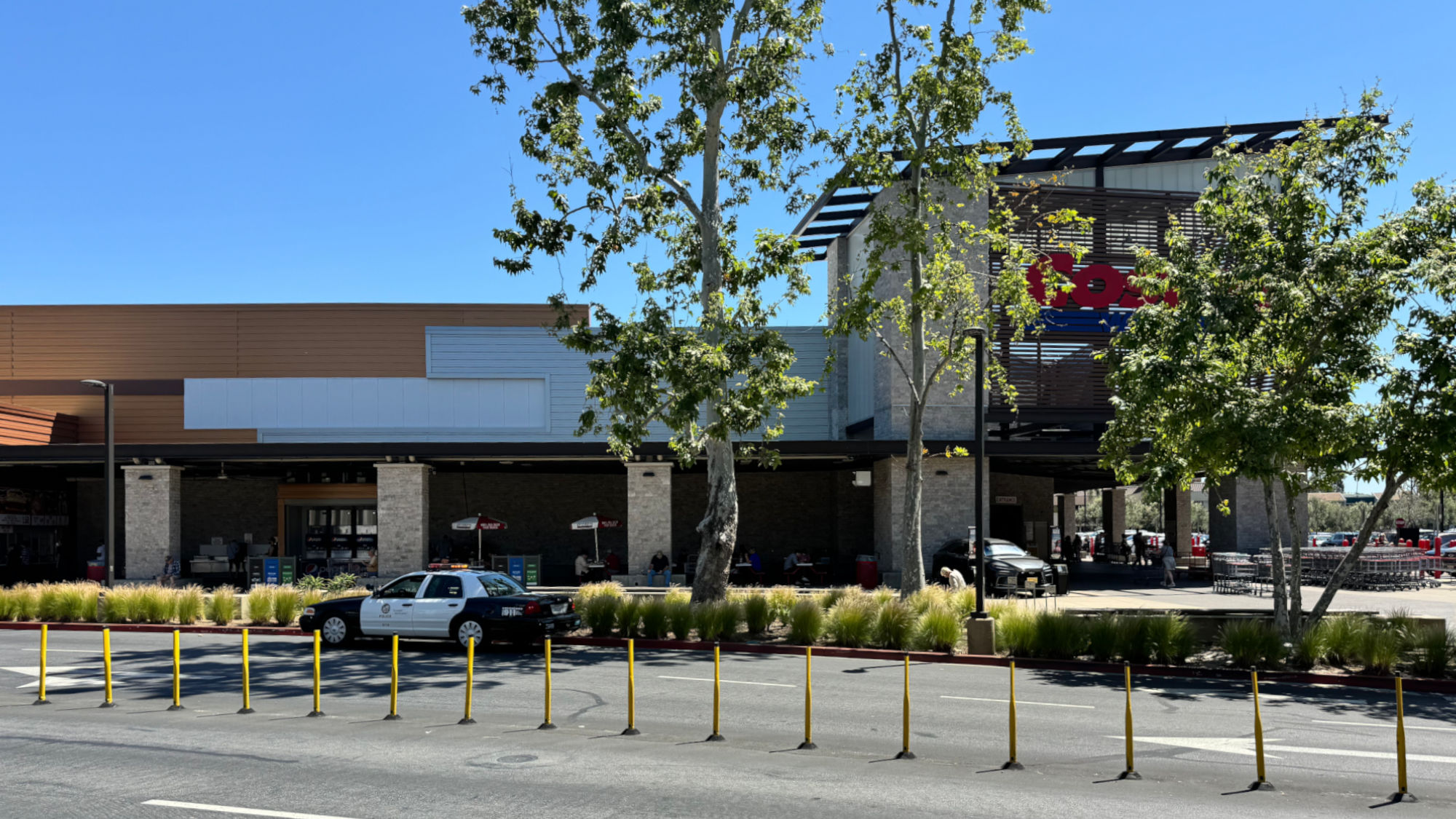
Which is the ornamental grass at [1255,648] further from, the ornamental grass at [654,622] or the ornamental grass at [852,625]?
the ornamental grass at [654,622]

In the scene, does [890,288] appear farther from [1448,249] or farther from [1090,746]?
[1090,746]

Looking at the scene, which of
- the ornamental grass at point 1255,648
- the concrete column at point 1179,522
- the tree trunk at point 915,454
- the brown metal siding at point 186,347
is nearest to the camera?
the ornamental grass at point 1255,648

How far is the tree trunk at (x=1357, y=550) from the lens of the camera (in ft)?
55.7

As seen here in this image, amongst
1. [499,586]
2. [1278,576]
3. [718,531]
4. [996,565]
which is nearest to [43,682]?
[499,586]

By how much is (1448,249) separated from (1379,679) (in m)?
6.53

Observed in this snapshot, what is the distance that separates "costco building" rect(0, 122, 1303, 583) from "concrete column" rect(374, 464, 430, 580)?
2.6 inches

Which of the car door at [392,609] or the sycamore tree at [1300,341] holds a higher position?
the sycamore tree at [1300,341]

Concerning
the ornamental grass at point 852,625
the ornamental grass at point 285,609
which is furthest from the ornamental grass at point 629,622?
the ornamental grass at point 285,609

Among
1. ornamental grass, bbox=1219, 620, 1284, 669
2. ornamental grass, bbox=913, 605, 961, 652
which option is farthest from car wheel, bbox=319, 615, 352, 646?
ornamental grass, bbox=1219, 620, 1284, 669

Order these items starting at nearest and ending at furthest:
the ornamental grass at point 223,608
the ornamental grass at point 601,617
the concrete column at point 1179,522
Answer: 1. the ornamental grass at point 601,617
2. the ornamental grass at point 223,608
3. the concrete column at point 1179,522

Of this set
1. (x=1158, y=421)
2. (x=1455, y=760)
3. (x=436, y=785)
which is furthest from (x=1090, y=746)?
(x=1158, y=421)

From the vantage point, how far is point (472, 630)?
18.0 metres

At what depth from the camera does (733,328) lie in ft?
66.5

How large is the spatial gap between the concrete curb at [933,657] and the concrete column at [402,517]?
406 inches
